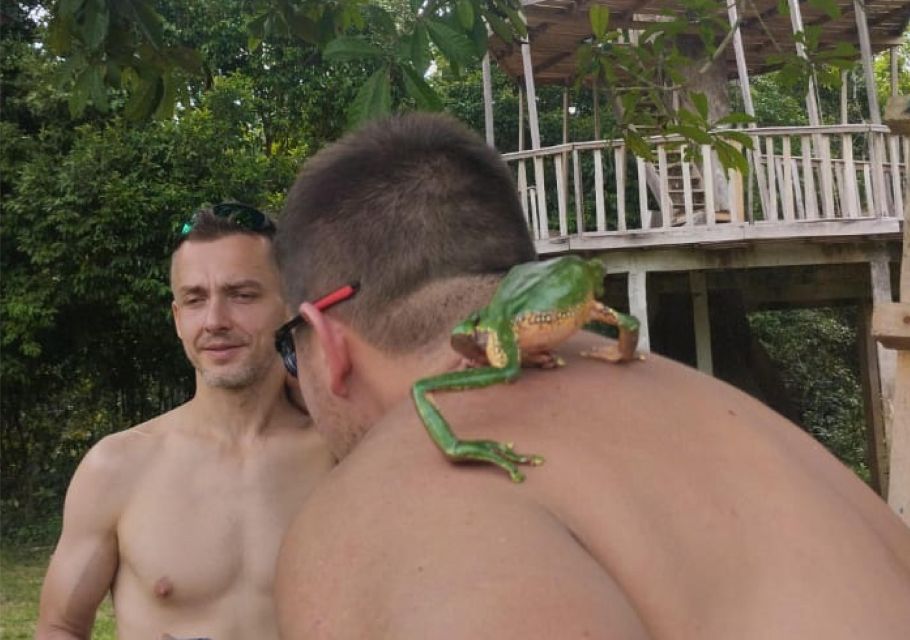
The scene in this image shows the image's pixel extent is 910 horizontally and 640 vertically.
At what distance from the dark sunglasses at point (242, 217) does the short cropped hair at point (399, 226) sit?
1261mm

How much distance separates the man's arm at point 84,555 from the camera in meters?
2.87

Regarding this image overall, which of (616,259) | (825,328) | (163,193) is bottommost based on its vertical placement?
(825,328)

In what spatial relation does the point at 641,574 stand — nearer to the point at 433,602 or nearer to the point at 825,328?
the point at 433,602

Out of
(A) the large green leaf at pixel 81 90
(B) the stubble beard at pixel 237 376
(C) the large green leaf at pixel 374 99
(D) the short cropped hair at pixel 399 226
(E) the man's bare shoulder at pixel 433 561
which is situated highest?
(A) the large green leaf at pixel 81 90

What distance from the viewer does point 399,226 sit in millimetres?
1664

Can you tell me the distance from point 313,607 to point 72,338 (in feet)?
43.6

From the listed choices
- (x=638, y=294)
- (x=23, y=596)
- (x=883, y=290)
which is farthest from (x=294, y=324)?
(x=883, y=290)

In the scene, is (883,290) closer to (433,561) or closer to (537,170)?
(537,170)

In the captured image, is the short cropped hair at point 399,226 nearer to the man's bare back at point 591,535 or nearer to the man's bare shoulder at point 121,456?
the man's bare back at point 591,535

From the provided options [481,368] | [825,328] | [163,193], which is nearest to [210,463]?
[481,368]

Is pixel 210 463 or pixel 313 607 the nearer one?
pixel 313 607

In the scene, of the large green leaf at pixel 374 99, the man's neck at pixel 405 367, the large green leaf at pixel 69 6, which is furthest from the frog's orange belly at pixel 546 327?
the large green leaf at pixel 69 6

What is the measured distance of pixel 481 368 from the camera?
156 cm

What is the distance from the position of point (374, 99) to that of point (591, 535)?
6.00ft
